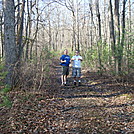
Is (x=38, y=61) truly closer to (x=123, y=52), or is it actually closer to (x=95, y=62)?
(x=123, y=52)

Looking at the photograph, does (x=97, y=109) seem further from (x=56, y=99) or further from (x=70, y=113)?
(x=56, y=99)

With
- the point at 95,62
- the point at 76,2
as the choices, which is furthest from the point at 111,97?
the point at 76,2

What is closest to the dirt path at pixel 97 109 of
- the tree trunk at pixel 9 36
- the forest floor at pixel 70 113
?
the forest floor at pixel 70 113

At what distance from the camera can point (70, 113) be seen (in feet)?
18.0

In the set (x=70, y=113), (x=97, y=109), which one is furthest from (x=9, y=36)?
(x=97, y=109)

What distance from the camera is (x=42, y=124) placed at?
4.66 metres

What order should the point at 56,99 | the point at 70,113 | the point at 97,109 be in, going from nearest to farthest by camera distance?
the point at 70,113
the point at 97,109
the point at 56,99

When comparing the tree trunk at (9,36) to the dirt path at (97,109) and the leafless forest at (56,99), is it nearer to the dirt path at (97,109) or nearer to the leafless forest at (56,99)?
the leafless forest at (56,99)

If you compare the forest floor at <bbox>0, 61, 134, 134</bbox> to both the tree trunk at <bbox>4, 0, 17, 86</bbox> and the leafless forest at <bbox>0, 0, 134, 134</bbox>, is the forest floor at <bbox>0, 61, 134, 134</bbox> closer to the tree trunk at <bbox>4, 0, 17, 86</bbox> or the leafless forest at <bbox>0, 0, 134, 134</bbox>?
the leafless forest at <bbox>0, 0, 134, 134</bbox>

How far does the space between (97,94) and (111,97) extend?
2.23 feet

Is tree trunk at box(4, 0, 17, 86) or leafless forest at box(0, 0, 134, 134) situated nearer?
leafless forest at box(0, 0, 134, 134)

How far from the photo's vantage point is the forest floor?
438cm

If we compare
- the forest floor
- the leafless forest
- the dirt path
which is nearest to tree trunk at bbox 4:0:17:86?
the leafless forest

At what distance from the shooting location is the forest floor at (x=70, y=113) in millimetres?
4379
